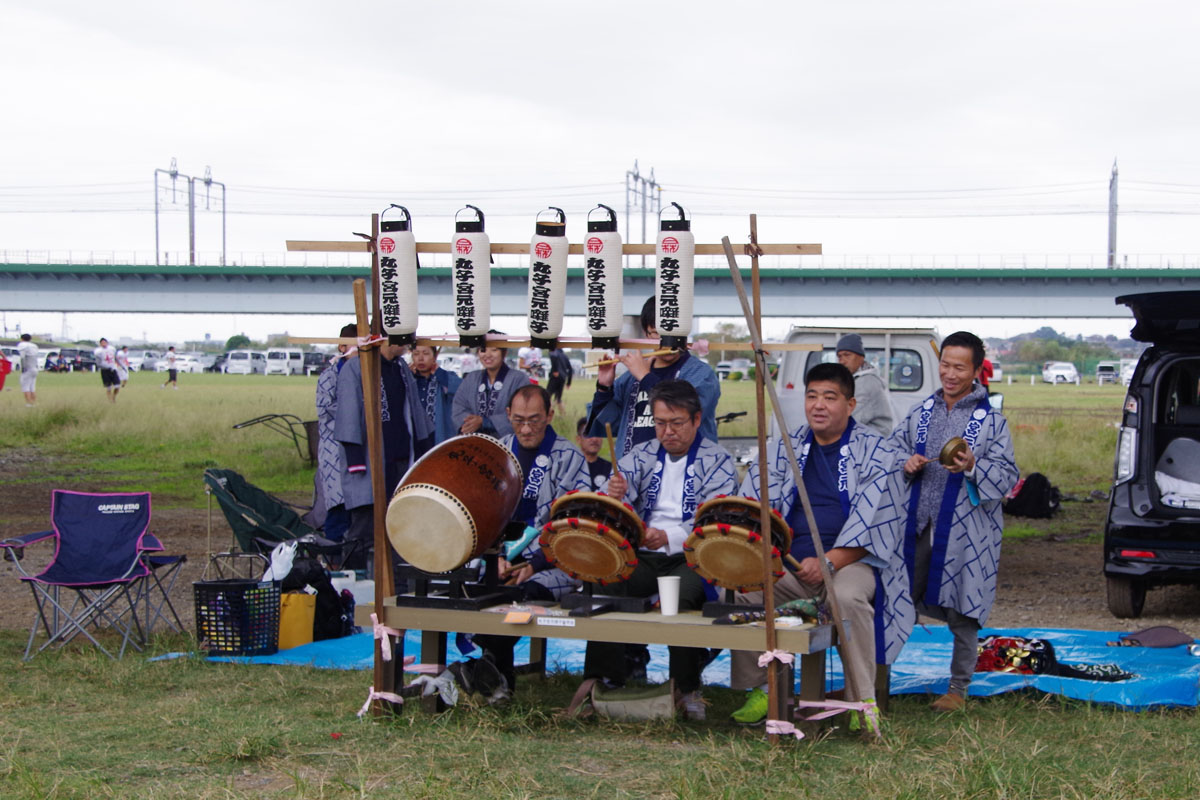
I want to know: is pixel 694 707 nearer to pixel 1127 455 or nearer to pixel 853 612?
pixel 853 612

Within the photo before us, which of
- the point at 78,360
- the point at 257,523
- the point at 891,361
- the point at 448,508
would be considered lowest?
the point at 257,523

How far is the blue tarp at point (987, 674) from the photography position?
5504 mm

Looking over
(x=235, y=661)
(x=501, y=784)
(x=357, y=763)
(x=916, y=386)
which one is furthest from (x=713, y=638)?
(x=916, y=386)

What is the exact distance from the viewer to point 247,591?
6.70 m

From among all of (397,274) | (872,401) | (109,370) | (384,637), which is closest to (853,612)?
(384,637)

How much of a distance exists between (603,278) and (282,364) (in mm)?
70762

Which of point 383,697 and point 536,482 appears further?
point 536,482

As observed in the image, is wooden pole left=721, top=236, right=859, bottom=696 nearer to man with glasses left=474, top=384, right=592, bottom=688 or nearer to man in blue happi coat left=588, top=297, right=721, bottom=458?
man with glasses left=474, top=384, right=592, bottom=688

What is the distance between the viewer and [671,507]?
5.67 metres

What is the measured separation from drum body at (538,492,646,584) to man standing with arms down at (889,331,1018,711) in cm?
130

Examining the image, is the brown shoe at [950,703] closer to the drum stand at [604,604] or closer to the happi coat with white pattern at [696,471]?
the happi coat with white pattern at [696,471]

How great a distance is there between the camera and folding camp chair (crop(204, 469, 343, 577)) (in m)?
7.78

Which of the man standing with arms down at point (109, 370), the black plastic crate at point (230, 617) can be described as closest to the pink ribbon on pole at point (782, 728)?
the black plastic crate at point (230, 617)

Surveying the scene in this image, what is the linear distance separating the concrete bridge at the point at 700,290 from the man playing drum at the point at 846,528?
72.0ft
